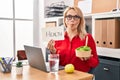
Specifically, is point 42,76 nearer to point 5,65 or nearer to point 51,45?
point 5,65

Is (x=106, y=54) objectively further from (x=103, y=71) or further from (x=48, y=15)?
(x=48, y=15)

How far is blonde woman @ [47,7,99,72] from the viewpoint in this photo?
5.67ft

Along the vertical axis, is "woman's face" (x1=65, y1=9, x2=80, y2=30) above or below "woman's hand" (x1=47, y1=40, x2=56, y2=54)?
above

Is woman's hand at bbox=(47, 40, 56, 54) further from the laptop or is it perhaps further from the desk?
the desk

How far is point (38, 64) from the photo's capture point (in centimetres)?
138

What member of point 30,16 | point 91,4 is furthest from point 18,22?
point 91,4

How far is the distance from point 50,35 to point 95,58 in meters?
0.53

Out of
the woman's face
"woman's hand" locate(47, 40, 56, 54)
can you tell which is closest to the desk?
"woman's hand" locate(47, 40, 56, 54)

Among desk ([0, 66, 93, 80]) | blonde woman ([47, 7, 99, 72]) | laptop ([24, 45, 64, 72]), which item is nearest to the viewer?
desk ([0, 66, 93, 80])

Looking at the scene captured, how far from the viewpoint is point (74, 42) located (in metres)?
1.83

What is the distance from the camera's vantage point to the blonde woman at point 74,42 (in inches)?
68.0

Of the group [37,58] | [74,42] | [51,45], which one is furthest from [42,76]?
[74,42]

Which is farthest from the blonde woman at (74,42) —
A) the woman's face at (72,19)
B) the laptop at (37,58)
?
the laptop at (37,58)

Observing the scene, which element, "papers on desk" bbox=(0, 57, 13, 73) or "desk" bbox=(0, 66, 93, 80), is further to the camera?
"papers on desk" bbox=(0, 57, 13, 73)
